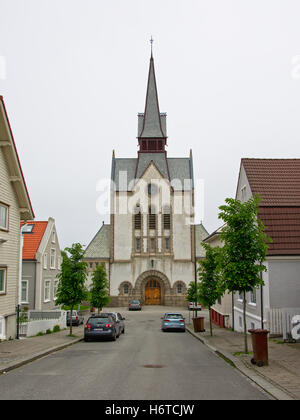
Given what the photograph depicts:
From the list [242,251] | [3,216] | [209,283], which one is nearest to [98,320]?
[209,283]

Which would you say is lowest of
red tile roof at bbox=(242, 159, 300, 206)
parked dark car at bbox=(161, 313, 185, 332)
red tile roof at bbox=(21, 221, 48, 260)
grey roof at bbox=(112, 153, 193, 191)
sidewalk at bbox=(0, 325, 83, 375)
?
parked dark car at bbox=(161, 313, 185, 332)

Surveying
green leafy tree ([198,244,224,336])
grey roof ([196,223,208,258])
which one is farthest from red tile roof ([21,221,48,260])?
grey roof ([196,223,208,258])

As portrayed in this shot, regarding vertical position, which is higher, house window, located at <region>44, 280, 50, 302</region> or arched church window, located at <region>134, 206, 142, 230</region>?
arched church window, located at <region>134, 206, 142, 230</region>

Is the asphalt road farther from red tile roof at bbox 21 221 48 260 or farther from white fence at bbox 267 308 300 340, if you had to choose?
red tile roof at bbox 21 221 48 260

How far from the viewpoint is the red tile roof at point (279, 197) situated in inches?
778

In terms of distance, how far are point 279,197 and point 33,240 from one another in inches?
830

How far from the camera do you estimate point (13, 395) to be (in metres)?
8.60

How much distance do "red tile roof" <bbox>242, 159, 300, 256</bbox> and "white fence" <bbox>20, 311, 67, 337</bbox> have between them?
13.3 meters

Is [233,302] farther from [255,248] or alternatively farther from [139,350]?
[255,248]

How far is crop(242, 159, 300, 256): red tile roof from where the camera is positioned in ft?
64.8

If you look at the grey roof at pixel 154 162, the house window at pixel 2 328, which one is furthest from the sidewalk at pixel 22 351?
the grey roof at pixel 154 162

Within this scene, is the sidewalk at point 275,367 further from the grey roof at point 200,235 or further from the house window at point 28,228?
the grey roof at point 200,235

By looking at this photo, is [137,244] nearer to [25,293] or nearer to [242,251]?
[25,293]

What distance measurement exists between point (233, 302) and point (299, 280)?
26.0ft
